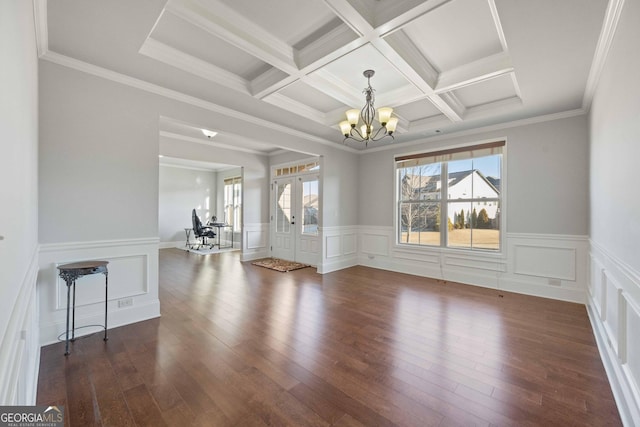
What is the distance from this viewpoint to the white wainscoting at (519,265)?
3.86 m

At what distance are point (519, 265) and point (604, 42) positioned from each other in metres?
3.11

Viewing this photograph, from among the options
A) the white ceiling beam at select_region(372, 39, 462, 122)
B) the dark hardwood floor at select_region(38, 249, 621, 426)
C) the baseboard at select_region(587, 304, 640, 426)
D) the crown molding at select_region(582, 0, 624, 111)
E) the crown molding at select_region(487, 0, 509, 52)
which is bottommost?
the dark hardwood floor at select_region(38, 249, 621, 426)

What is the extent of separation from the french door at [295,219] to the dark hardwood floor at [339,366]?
256cm

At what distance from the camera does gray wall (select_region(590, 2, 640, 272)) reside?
163 cm

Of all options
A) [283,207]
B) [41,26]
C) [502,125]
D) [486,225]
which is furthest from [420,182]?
[41,26]

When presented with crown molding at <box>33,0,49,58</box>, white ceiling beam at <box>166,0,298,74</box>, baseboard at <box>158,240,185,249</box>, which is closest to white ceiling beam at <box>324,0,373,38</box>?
white ceiling beam at <box>166,0,298,74</box>

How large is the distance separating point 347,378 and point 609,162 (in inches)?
111

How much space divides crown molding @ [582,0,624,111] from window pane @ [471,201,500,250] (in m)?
1.94

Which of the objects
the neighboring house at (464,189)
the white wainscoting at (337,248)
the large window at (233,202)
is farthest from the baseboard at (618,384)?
the large window at (233,202)

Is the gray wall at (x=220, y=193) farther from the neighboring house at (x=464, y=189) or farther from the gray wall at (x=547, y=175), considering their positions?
the gray wall at (x=547, y=175)

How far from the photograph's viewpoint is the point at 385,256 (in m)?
5.87

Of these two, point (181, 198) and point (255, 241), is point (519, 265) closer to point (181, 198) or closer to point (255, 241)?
point (255, 241)

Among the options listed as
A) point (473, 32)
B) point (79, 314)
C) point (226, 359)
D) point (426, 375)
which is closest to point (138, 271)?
point (79, 314)

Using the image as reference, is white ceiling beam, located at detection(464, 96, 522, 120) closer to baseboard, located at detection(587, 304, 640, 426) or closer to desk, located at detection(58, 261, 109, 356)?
baseboard, located at detection(587, 304, 640, 426)
